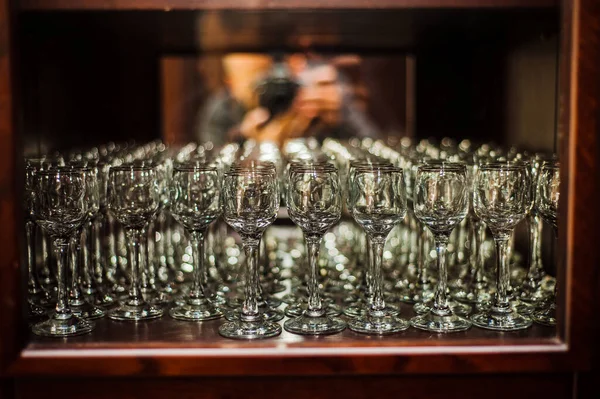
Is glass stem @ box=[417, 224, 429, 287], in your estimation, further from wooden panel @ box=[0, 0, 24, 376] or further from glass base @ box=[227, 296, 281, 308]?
wooden panel @ box=[0, 0, 24, 376]

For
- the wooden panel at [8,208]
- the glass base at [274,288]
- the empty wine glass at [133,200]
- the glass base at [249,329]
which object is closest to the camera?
the wooden panel at [8,208]

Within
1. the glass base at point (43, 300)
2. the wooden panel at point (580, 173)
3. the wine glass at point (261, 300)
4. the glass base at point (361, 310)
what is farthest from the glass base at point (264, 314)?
the wooden panel at point (580, 173)

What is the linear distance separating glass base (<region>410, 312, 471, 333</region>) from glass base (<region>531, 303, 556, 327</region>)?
0.11m

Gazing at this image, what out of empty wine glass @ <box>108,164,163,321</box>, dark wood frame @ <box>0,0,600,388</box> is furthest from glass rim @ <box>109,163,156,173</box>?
dark wood frame @ <box>0,0,600,388</box>

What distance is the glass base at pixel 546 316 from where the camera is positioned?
3.96 feet

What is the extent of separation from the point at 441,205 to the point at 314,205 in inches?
7.0

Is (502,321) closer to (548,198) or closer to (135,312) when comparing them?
(548,198)

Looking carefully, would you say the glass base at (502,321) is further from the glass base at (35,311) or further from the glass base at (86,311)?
the glass base at (35,311)

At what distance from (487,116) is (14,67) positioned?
4.47 feet

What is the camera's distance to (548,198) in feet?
4.05

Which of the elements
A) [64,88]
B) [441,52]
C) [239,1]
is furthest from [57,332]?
[441,52]

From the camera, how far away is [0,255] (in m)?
1.03

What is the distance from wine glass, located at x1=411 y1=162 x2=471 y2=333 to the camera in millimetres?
1168

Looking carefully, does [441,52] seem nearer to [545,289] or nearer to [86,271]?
[545,289]
